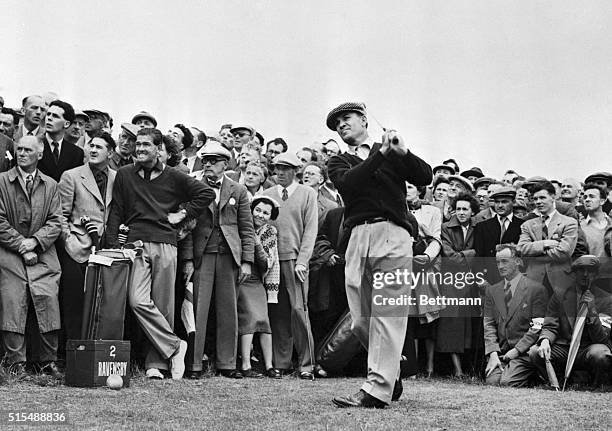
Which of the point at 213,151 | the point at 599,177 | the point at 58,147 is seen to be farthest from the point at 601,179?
the point at 58,147

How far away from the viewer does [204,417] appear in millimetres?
6887

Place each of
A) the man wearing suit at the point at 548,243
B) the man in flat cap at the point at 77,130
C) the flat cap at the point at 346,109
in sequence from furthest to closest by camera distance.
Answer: the man in flat cap at the point at 77,130, the man wearing suit at the point at 548,243, the flat cap at the point at 346,109

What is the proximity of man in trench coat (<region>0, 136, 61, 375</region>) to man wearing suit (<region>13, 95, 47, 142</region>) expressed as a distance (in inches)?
82.8

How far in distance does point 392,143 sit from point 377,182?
52 centimetres

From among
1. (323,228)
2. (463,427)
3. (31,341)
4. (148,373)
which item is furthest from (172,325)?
(463,427)

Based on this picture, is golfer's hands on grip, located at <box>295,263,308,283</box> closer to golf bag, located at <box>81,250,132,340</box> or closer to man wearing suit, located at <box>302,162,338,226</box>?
man wearing suit, located at <box>302,162,338,226</box>

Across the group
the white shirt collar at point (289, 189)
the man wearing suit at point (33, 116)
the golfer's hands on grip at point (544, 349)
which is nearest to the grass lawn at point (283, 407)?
the golfer's hands on grip at point (544, 349)

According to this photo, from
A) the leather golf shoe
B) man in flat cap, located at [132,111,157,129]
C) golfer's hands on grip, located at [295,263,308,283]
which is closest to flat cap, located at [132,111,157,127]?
man in flat cap, located at [132,111,157,129]

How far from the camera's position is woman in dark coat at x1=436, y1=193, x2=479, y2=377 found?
11.7 m

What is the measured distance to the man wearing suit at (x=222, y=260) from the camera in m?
10.6

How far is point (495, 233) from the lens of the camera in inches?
477

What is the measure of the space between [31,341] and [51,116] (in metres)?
2.63

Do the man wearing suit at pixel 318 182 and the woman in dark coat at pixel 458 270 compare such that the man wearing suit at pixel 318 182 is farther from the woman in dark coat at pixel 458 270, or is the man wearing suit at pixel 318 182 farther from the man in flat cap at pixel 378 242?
the man in flat cap at pixel 378 242

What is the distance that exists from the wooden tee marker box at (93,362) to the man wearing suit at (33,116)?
12.8ft
